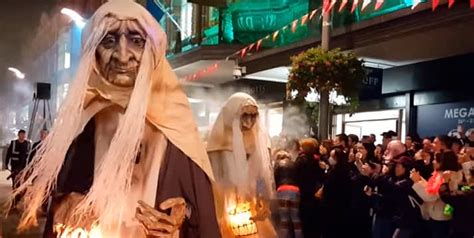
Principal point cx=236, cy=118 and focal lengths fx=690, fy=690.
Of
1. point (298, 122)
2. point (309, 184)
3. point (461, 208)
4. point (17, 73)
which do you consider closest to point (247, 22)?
point (298, 122)

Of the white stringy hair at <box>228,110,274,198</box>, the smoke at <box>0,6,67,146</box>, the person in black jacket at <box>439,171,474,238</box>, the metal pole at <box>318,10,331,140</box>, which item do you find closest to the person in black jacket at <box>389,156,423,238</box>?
the person in black jacket at <box>439,171,474,238</box>

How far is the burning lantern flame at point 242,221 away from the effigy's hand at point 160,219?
280 centimetres

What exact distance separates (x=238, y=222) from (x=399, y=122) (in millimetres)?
9704

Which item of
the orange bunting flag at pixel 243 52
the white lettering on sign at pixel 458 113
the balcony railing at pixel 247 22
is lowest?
the white lettering on sign at pixel 458 113

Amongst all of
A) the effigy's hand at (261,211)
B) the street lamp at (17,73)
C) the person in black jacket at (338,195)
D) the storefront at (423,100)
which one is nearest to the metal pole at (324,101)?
the person in black jacket at (338,195)

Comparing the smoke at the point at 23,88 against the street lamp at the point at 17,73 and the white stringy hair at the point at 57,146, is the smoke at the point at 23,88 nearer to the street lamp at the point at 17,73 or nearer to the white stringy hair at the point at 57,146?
the street lamp at the point at 17,73

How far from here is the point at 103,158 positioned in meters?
2.44

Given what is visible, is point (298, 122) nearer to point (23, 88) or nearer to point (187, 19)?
point (187, 19)

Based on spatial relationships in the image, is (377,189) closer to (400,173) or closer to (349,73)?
(400,173)

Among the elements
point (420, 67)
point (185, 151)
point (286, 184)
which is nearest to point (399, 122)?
point (420, 67)

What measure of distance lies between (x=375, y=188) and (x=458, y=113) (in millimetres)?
5282

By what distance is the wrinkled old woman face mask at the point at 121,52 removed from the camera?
96.3 inches

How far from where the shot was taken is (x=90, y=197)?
235 cm

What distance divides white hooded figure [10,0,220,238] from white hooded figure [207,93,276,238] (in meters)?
2.68
